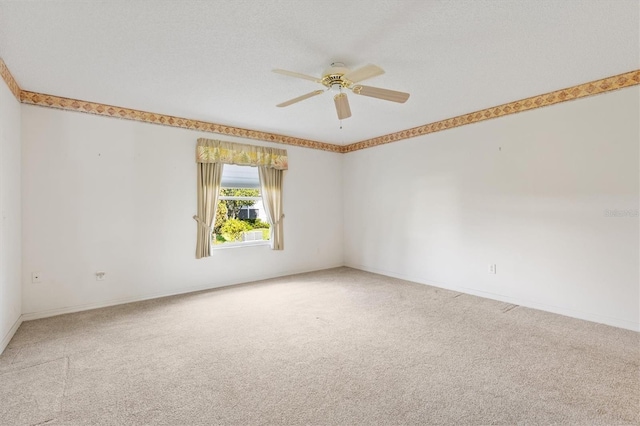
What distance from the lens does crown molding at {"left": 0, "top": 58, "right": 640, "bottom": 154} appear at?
10.2 feet

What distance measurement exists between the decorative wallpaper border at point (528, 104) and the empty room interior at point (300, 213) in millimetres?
23

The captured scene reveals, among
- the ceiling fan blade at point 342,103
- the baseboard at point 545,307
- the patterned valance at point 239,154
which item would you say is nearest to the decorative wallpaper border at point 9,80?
the patterned valance at point 239,154

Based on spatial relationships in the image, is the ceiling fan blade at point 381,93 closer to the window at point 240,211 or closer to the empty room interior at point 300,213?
the empty room interior at point 300,213

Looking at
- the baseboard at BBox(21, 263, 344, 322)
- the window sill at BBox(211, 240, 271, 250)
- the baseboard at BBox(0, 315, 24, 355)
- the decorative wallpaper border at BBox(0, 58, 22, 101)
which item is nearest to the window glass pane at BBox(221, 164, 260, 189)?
the window sill at BBox(211, 240, 271, 250)

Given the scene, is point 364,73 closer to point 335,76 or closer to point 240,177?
point 335,76

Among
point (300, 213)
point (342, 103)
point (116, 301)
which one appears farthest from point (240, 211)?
point (342, 103)

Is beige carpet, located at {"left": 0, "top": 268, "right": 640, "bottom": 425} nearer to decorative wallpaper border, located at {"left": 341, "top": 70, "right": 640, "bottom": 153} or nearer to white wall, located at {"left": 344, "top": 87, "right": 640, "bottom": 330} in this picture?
white wall, located at {"left": 344, "top": 87, "right": 640, "bottom": 330}

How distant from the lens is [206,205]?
459cm

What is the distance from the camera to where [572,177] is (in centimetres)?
342

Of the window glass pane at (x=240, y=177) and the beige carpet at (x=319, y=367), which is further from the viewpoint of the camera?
the window glass pane at (x=240, y=177)

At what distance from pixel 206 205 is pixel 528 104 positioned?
443 centimetres

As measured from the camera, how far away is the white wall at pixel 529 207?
3135 millimetres

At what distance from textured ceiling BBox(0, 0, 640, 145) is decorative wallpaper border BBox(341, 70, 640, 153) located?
0.50 feet

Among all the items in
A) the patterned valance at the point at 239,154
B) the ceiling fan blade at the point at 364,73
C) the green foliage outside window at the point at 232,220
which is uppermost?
the ceiling fan blade at the point at 364,73
